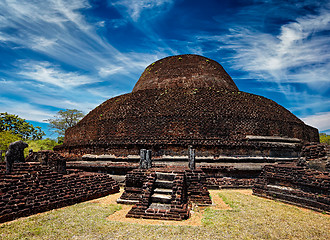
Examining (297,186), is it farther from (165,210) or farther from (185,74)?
(185,74)

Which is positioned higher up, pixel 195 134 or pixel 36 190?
pixel 195 134

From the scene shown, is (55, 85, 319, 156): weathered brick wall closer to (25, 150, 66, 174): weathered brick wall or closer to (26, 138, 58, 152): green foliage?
(25, 150, 66, 174): weathered brick wall

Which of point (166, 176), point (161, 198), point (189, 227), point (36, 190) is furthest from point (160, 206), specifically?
point (36, 190)

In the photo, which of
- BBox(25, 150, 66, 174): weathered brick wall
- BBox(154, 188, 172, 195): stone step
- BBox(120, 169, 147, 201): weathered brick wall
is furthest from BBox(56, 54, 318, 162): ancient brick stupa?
BBox(154, 188, 172, 195): stone step

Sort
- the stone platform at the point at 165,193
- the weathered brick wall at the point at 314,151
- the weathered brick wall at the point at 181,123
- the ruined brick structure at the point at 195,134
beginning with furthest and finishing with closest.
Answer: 1. the weathered brick wall at the point at 181,123
2. the ruined brick structure at the point at 195,134
3. the weathered brick wall at the point at 314,151
4. the stone platform at the point at 165,193

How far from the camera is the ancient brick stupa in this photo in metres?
10.6

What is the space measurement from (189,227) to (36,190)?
4.27 meters

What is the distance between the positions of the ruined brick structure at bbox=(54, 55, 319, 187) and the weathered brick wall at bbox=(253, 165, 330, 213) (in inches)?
82.3

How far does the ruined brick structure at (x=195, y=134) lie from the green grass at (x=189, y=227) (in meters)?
4.35

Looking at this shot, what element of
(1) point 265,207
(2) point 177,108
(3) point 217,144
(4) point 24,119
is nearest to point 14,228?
(1) point 265,207

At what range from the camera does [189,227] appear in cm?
434

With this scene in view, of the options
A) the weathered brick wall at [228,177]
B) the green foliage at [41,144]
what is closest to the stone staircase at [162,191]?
the weathered brick wall at [228,177]

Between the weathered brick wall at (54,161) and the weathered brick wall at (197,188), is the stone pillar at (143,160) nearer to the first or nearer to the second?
the weathered brick wall at (197,188)

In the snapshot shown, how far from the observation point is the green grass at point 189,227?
396 cm
